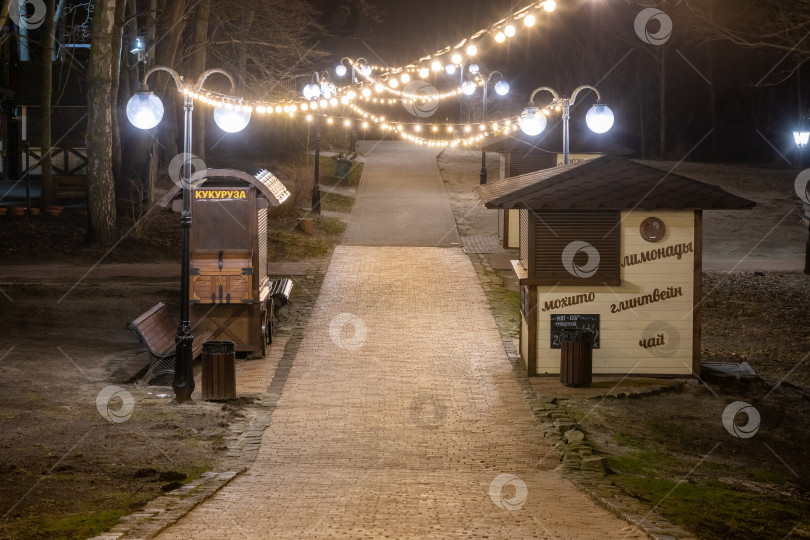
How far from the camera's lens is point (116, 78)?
77.0 ft

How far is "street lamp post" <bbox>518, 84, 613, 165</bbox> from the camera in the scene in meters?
15.4

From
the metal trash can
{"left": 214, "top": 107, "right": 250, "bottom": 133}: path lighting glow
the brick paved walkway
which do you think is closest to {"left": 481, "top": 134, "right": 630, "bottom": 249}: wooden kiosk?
the brick paved walkway

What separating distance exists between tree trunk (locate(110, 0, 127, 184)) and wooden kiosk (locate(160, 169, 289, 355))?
10.2m

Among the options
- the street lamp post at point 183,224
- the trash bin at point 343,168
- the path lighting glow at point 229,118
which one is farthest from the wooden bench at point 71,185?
the street lamp post at point 183,224

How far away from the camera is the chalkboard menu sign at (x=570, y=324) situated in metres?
13.9

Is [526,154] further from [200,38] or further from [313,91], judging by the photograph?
[200,38]

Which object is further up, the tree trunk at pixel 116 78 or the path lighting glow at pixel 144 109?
the tree trunk at pixel 116 78

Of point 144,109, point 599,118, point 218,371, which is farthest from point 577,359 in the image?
point 144,109

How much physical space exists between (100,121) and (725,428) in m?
17.6

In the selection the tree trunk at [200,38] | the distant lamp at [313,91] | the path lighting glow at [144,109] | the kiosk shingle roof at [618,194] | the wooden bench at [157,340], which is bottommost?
the wooden bench at [157,340]

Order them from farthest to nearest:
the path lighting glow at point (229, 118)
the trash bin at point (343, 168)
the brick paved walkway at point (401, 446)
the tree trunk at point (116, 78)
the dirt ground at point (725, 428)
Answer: the trash bin at point (343, 168), the tree trunk at point (116, 78), the path lighting glow at point (229, 118), the dirt ground at point (725, 428), the brick paved walkway at point (401, 446)

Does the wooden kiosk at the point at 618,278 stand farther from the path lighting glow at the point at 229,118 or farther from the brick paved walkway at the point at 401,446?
the path lighting glow at the point at 229,118

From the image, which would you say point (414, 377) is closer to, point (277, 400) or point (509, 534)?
point (277, 400)

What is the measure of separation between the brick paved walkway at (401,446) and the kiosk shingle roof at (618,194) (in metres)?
2.68
